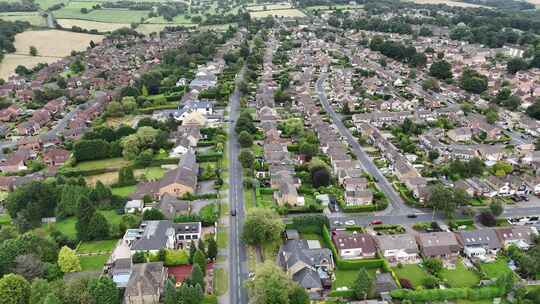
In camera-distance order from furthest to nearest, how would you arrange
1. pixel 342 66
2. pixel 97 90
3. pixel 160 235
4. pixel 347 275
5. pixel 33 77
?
pixel 342 66 < pixel 33 77 < pixel 97 90 < pixel 160 235 < pixel 347 275

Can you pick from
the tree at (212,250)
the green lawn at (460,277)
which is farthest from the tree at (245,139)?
the green lawn at (460,277)

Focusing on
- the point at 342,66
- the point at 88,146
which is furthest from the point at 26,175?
the point at 342,66

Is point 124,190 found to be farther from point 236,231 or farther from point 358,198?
point 358,198

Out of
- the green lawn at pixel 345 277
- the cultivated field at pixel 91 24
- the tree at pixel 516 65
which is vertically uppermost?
the cultivated field at pixel 91 24

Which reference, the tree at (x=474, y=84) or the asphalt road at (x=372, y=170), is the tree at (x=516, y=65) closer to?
the tree at (x=474, y=84)

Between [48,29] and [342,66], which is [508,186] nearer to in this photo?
[342,66]
